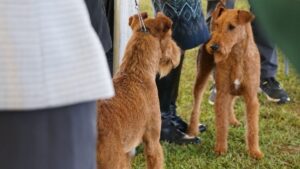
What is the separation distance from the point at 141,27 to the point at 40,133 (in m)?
1.54

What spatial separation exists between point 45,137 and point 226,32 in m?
2.00

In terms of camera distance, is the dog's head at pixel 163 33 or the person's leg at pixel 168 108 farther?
the person's leg at pixel 168 108

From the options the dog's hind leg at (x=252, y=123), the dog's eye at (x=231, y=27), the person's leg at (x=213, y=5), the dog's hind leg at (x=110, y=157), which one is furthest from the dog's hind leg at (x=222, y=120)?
the dog's hind leg at (x=110, y=157)

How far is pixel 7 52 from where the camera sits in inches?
36.5

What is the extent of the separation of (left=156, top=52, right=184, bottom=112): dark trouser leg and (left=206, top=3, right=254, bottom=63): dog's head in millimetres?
312

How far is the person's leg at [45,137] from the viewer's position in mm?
975

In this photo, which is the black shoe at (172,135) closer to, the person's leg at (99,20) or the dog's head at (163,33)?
the dog's head at (163,33)

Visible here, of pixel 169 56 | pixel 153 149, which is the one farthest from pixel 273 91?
pixel 153 149

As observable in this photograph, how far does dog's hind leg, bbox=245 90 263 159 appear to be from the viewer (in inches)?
119

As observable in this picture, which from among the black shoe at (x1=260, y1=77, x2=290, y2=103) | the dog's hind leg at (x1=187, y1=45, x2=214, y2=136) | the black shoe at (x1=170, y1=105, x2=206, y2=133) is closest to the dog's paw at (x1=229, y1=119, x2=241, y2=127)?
the black shoe at (x1=170, y1=105, x2=206, y2=133)

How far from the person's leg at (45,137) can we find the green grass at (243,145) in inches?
65.6

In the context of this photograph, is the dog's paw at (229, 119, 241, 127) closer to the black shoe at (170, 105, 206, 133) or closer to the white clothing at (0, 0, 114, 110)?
the black shoe at (170, 105, 206, 133)

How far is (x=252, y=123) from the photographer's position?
9.92ft

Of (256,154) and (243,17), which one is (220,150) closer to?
(256,154)
